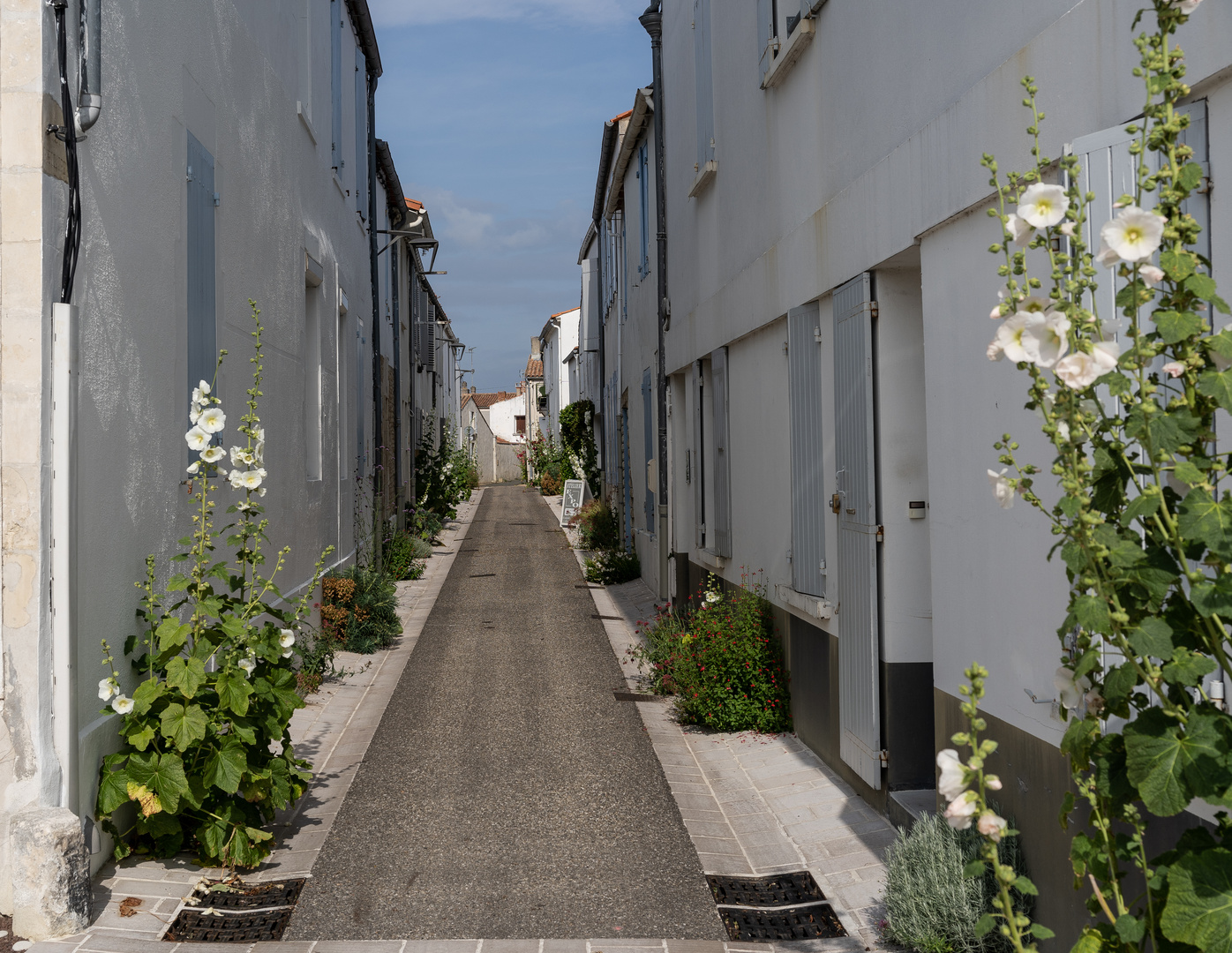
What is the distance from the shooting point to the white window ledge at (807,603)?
19.7ft

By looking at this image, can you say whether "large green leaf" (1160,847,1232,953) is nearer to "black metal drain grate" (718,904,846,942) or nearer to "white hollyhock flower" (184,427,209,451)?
"black metal drain grate" (718,904,846,942)

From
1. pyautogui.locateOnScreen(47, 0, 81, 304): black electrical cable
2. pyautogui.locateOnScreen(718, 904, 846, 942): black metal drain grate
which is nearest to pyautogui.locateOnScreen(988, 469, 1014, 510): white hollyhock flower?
pyautogui.locateOnScreen(718, 904, 846, 942): black metal drain grate

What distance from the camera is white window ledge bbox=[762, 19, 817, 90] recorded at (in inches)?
241

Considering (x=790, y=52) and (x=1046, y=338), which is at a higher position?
(x=790, y=52)

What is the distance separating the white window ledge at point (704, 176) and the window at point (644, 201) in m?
3.65

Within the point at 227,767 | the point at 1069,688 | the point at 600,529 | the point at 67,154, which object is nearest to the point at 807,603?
the point at 227,767

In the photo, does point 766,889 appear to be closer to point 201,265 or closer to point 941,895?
point 941,895

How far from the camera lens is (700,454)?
33.2ft

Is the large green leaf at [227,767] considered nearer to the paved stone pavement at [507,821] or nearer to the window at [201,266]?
the paved stone pavement at [507,821]

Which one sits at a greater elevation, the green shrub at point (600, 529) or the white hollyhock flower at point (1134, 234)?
the white hollyhock flower at point (1134, 234)

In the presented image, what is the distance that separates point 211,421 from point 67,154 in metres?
1.29

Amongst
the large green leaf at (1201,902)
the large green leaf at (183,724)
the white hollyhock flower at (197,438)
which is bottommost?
the large green leaf at (183,724)

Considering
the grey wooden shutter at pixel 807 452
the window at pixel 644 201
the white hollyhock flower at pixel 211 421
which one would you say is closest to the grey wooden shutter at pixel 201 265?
the white hollyhock flower at pixel 211 421

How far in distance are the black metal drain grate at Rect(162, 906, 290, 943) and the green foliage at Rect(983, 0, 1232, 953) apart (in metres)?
3.08
